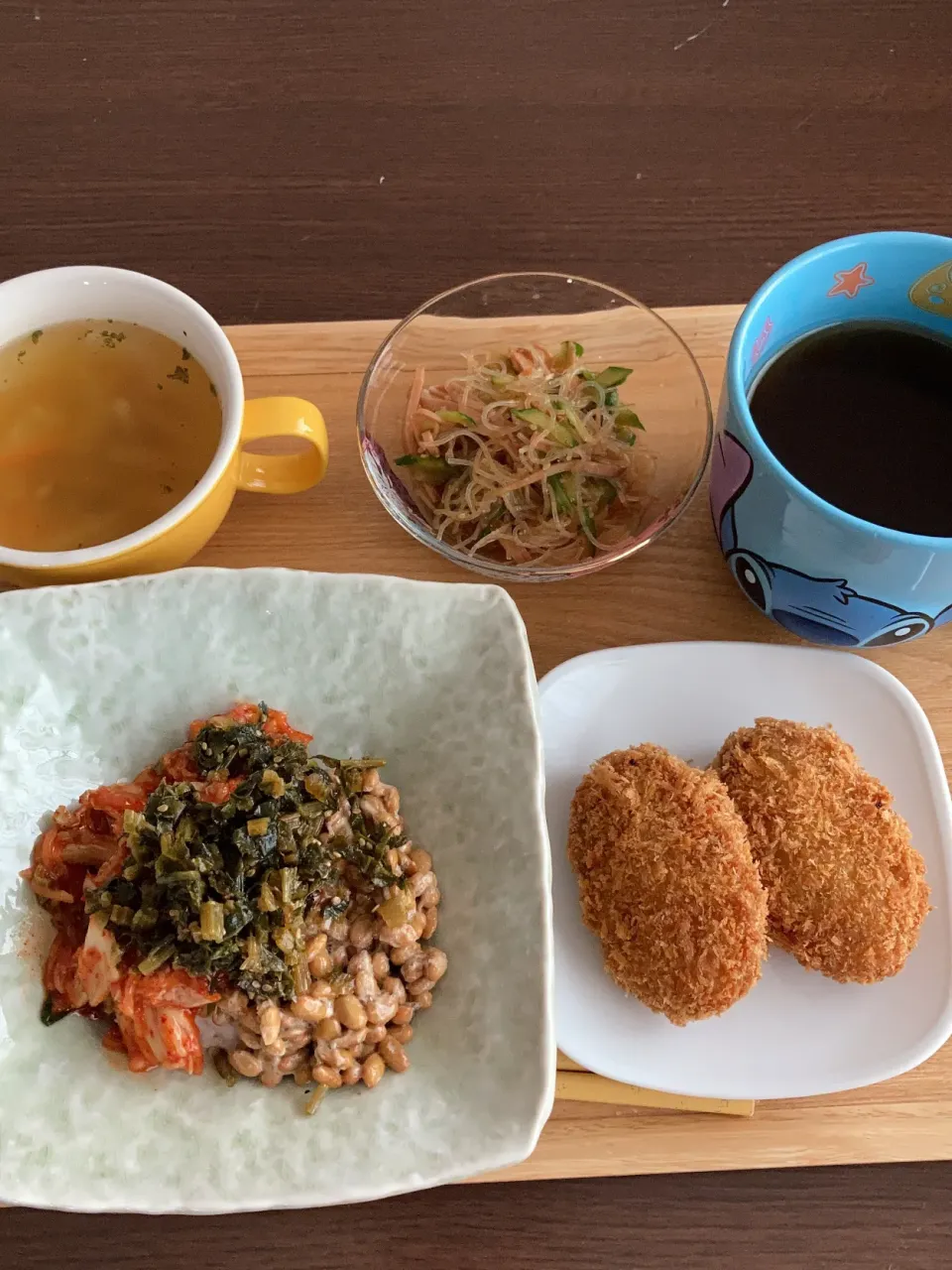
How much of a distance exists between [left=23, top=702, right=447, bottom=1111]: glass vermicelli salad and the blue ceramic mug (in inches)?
22.0

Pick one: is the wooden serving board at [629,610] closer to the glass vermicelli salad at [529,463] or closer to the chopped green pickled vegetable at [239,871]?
the glass vermicelli salad at [529,463]

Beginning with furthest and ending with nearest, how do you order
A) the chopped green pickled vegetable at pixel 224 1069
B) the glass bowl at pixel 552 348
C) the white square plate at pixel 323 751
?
the glass bowl at pixel 552 348, the chopped green pickled vegetable at pixel 224 1069, the white square plate at pixel 323 751

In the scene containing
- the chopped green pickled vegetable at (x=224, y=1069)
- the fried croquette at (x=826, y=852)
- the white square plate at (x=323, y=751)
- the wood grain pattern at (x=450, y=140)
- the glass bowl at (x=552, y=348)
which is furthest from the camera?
the wood grain pattern at (x=450, y=140)

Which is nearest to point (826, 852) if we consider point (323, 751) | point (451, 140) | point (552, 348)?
point (323, 751)

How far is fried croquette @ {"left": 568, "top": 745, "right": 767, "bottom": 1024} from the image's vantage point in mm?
1214

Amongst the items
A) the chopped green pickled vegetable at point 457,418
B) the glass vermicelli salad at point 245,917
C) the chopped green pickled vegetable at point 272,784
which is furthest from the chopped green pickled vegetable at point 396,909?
the chopped green pickled vegetable at point 457,418

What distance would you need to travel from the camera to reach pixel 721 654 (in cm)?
142

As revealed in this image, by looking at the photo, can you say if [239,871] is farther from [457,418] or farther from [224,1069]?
[457,418]

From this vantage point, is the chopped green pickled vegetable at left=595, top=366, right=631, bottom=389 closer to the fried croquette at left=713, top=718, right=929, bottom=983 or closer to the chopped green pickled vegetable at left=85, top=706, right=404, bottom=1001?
the fried croquette at left=713, top=718, right=929, bottom=983

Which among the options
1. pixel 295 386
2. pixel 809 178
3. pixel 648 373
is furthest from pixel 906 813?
pixel 809 178

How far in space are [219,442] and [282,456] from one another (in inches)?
3.9

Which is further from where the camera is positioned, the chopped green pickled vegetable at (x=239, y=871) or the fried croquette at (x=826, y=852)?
the fried croquette at (x=826, y=852)

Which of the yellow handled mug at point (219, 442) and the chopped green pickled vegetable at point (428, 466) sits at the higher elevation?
the yellow handled mug at point (219, 442)

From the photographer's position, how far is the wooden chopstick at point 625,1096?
125 cm
